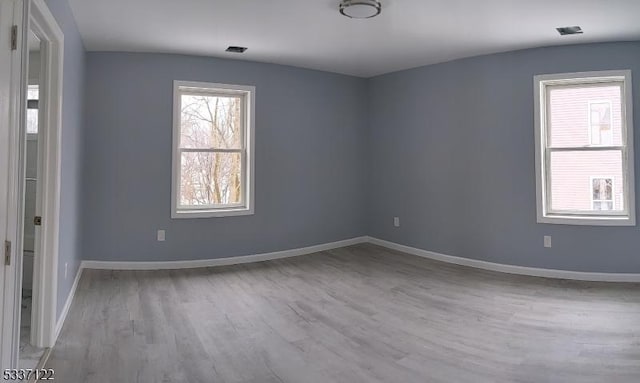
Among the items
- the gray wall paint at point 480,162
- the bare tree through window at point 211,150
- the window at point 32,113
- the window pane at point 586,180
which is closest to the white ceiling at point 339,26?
the gray wall paint at point 480,162

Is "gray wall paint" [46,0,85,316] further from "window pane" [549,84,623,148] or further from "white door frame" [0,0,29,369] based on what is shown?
"window pane" [549,84,623,148]

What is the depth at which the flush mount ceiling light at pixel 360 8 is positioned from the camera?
3.30 m

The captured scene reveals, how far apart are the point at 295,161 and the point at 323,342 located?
319 centimetres

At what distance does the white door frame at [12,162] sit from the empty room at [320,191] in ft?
0.05

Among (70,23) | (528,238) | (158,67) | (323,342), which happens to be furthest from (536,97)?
(70,23)

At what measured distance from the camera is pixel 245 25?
3904 millimetres

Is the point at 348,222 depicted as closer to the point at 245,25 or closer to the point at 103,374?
the point at 245,25

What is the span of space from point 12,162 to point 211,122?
3428 mm

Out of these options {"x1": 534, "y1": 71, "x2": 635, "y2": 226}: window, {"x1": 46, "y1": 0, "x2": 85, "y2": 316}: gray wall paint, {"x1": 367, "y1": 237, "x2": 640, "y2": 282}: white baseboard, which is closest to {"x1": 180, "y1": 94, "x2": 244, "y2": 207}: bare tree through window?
{"x1": 46, "y1": 0, "x2": 85, "y2": 316}: gray wall paint

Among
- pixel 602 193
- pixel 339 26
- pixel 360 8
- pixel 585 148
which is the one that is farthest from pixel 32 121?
pixel 602 193

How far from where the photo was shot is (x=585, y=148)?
441cm

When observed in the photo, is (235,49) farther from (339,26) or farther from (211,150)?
(339,26)

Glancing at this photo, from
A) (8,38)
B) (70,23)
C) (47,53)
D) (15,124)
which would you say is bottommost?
(15,124)

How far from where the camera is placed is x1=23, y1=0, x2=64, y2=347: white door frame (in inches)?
104
